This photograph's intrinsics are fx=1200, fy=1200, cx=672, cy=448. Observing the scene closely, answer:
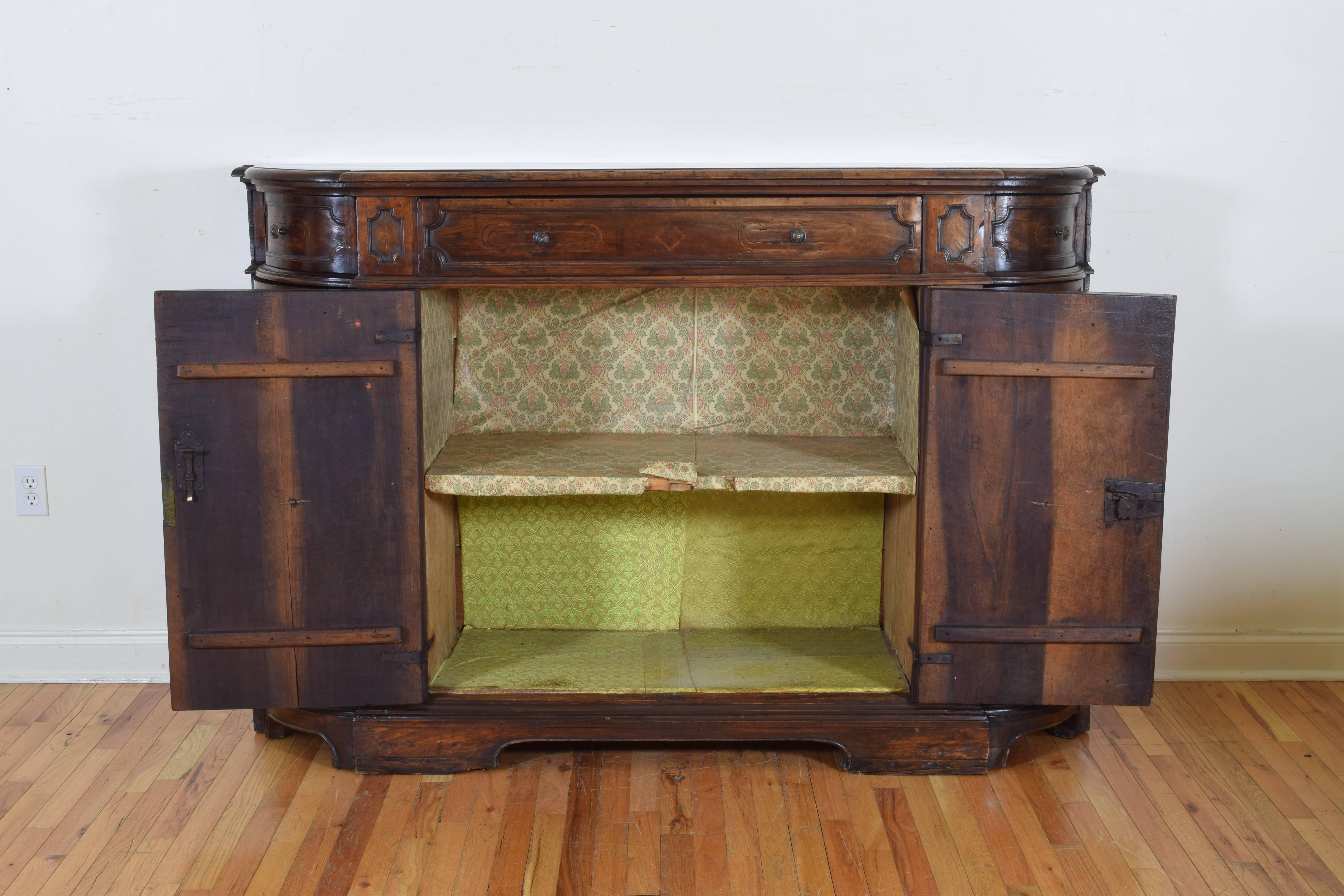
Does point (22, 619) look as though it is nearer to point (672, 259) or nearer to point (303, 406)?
point (303, 406)

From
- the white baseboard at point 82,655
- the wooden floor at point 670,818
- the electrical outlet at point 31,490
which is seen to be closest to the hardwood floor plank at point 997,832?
the wooden floor at point 670,818

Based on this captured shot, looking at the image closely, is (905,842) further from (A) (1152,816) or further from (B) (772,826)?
(A) (1152,816)

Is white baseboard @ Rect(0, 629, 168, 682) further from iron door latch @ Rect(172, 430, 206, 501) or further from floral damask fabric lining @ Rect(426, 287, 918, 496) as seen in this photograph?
floral damask fabric lining @ Rect(426, 287, 918, 496)

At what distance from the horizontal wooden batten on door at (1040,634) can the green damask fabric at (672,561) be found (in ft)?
1.65

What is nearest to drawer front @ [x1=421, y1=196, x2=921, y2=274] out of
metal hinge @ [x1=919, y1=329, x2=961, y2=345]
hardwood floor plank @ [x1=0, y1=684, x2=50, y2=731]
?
metal hinge @ [x1=919, y1=329, x2=961, y2=345]

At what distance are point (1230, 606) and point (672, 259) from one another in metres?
1.82

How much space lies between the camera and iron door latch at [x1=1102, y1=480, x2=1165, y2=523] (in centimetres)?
246

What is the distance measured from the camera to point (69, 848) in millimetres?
2336

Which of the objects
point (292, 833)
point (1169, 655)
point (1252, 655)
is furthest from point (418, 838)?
point (1252, 655)

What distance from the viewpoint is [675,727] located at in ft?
8.66

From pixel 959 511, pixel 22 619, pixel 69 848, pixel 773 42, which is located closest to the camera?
pixel 69 848

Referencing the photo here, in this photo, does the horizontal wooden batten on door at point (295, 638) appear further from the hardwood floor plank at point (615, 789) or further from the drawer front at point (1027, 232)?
the drawer front at point (1027, 232)

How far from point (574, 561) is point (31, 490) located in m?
1.38

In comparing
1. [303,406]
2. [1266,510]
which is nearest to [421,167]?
[303,406]
